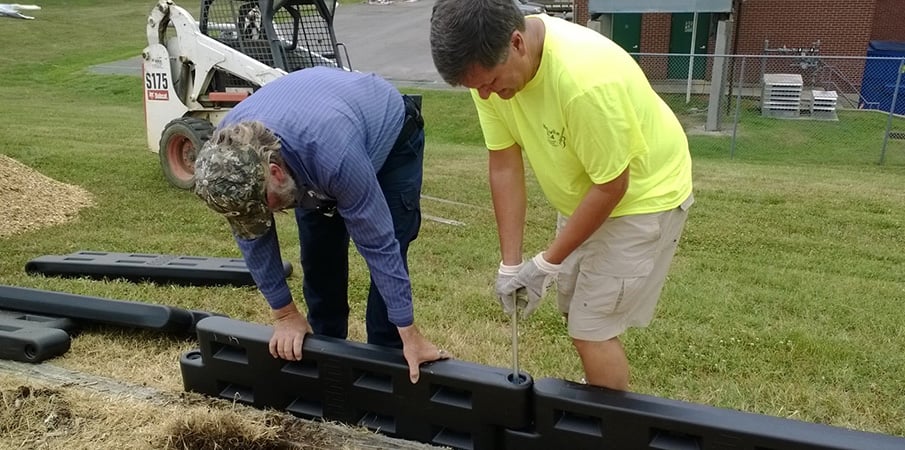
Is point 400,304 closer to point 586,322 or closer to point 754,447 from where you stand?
point 586,322

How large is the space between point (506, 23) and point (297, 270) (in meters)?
3.20

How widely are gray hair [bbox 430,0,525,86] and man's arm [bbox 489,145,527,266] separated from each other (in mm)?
664

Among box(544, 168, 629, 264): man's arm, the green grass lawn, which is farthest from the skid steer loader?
box(544, 168, 629, 264): man's arm

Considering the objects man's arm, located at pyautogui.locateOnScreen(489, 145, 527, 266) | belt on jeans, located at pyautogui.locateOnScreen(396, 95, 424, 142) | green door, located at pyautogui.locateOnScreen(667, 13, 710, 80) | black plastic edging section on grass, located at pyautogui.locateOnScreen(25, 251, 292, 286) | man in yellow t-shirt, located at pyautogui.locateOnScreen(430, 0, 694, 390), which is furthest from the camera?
green door, located at pyautogui.locateOnScreen(667, 13, 710, 80)

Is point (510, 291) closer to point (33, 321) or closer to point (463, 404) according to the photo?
point (463, 404)

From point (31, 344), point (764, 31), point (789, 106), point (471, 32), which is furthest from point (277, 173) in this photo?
point (764, 31)

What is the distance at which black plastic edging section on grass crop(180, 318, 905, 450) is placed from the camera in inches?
86.3

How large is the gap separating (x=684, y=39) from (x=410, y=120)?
60.7 feet

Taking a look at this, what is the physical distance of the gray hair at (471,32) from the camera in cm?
184

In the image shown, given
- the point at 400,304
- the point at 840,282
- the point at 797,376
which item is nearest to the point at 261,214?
the point at 400,304

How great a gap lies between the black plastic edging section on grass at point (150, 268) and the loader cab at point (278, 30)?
336cm

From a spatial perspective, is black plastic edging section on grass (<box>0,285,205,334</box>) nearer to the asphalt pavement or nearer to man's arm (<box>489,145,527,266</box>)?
man's arm (<box>489,145,527,266</box>)

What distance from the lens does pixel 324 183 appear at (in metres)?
2.17

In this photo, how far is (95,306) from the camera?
11.4 ft
